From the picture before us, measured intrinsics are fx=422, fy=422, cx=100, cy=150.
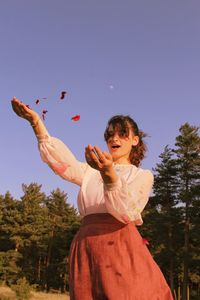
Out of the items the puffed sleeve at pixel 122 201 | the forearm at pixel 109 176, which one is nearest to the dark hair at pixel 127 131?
the puffed sleeve at pixel 122 201

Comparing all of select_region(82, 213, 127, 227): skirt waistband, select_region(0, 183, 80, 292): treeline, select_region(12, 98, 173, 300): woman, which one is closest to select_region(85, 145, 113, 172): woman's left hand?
select_region(12, 98, 173, 300): woman

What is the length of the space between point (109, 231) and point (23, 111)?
105 centimetres

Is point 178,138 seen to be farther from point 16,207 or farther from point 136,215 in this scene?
point 136,215

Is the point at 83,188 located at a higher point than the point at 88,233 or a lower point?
higher

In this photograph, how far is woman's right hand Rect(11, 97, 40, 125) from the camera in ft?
9.80

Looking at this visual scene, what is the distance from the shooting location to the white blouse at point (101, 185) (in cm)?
254

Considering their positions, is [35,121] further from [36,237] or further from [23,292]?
[36,237]

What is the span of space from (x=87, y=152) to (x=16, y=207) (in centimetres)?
5906

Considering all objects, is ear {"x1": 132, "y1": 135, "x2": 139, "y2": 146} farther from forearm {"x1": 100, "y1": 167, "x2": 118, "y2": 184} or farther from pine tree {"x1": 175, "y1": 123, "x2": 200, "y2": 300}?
pine tree {"x1": 175, "y1": 123, "x2": 200, "y2": 300}

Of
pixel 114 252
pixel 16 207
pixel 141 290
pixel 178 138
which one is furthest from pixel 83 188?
pixel 16 207

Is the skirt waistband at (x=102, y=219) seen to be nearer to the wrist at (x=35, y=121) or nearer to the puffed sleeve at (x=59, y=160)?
the puffed sleeve at (x=59, y=160)

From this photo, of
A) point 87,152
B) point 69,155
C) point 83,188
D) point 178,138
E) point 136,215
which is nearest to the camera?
point 87,152

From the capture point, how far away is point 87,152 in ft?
7.80

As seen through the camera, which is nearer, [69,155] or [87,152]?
[87,152]
